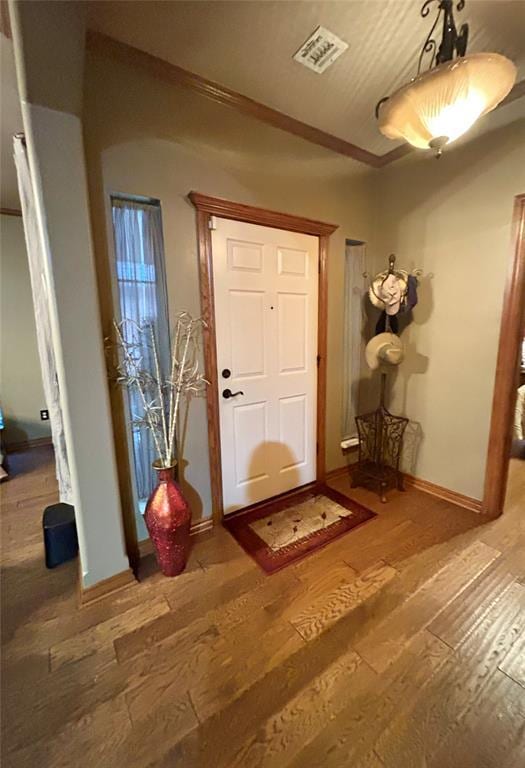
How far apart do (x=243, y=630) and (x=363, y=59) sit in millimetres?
2879

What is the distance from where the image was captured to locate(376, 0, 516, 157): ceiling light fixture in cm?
106

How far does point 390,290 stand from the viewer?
2348 mm

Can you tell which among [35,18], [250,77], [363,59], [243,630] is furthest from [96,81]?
[243,630]

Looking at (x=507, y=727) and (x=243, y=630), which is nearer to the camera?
(x=507, y=727)

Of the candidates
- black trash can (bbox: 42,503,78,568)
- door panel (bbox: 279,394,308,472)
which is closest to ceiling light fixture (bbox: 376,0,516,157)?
door panel (bbox: 279,394,308,472)

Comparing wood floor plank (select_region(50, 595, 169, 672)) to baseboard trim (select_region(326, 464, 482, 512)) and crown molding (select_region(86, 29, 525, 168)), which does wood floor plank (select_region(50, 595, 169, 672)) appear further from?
crown molding (select_region(86, 29, 525, 168))

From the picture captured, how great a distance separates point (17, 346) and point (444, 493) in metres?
4.57

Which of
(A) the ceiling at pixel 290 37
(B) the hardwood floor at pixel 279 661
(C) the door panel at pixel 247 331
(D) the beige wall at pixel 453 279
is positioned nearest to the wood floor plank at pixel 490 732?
(B) the hardwood floor at pixel 279 661

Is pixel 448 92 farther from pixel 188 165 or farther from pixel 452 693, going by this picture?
pixel 452 693

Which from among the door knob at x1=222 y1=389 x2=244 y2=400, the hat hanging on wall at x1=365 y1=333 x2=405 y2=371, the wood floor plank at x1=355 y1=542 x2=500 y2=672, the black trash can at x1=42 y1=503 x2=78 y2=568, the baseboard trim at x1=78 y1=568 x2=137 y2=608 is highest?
the hat hanging on wall at x1=365 y1=333 x2=405 y2=371

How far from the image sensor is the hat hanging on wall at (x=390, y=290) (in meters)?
2.31

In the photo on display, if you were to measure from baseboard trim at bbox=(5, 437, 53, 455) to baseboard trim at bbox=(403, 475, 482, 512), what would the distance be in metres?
4.00

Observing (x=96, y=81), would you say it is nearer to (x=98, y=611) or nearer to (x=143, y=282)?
(x=143, y=282)

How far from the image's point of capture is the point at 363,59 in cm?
162
